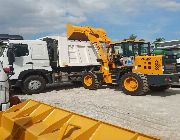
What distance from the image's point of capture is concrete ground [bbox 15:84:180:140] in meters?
7.67

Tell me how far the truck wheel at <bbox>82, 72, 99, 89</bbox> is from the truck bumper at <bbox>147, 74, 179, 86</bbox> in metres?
3.05

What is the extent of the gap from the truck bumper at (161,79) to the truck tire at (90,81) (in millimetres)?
3050

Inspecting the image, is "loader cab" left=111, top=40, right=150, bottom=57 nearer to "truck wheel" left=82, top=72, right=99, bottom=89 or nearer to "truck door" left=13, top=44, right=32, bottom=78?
"truck wheel" left=82, top=72, right=99, bottom=89

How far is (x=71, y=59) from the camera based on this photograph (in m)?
15.6

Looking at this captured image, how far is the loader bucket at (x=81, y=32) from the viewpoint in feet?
52.3

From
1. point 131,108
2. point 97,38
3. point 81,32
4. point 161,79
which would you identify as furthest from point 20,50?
point 161,79

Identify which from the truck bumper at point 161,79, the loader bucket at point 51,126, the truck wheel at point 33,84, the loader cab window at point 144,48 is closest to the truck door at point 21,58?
the truck wheel at point 33,84

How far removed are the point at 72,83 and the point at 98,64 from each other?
7.33 ft

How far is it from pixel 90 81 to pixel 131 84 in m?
2.81

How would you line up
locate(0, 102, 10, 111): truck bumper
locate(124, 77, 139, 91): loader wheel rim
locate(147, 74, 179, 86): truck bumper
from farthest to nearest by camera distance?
locate(124, 77, 139, 91): loader wheel rim
locate(147, 74, 179, 86): truck bumper
locate(0, 102, 10, 111): truck bumper

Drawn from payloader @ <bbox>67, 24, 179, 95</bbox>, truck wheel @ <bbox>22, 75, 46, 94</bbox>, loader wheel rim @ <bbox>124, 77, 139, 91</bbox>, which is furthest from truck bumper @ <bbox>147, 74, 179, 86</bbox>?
truck wheel @ <bbox>22, 75, 46, 94</bbox>

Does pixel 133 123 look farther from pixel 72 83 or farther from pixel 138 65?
pixel 72 83

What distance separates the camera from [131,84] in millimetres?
13180

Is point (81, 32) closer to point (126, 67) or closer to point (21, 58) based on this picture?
point (126, 67)
